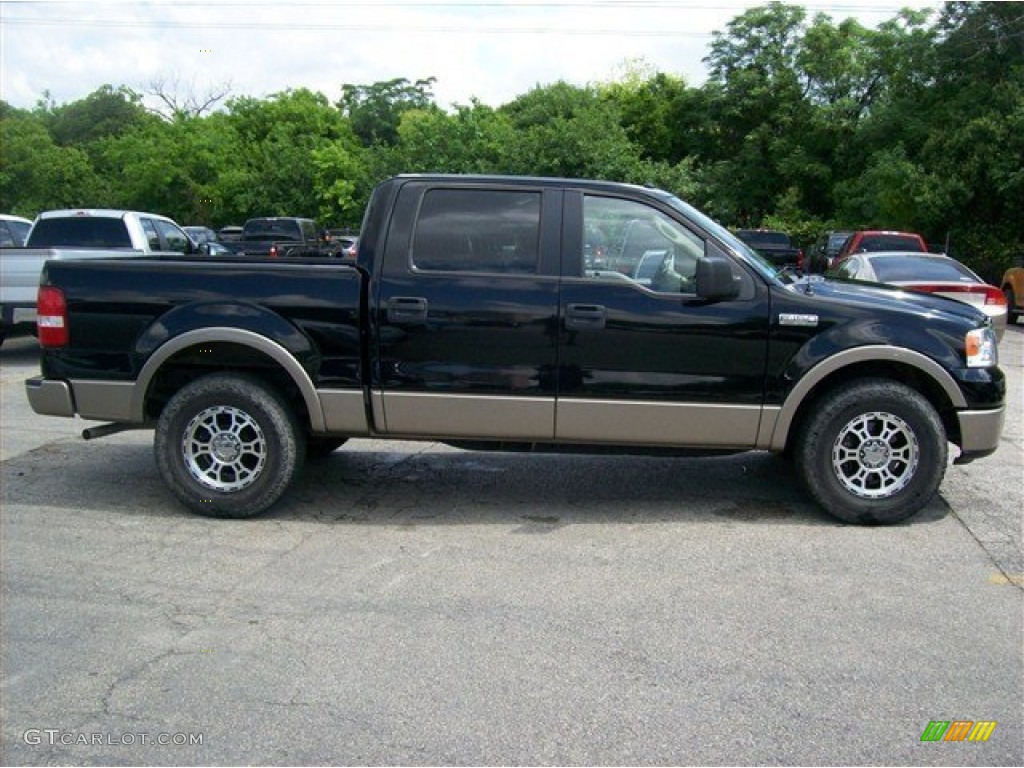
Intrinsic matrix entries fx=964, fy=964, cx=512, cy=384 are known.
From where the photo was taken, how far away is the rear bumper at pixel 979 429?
5703mm

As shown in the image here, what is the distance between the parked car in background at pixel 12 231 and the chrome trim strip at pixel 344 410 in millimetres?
11842

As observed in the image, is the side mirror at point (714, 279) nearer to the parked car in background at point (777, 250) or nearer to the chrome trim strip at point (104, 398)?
the parked car in background at point (777, 250)

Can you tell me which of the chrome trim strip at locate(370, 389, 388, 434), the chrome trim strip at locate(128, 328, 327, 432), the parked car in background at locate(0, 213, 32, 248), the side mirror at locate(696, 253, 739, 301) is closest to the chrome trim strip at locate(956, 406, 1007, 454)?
the side mirror at locate(696, 253, 739, 301)

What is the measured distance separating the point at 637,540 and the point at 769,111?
4296cm

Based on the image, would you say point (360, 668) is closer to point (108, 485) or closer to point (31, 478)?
point (108, 485)

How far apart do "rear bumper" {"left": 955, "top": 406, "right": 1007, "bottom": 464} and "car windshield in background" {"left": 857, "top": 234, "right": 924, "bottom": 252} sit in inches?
554

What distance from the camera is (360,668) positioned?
3971 mm

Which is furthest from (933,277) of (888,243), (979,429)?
(979,429)

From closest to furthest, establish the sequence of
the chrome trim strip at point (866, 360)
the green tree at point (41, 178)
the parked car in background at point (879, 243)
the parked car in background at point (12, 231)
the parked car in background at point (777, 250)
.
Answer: the chrome trim strip at point (866, 360) < the parked car in background at point (777, 250) < the parked car in background at point (12, 231) < the parked car in background at point (879, 243) < the green tree at point (41, 178)

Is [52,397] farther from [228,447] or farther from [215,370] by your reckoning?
[228,447]

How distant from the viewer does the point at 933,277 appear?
1288 centimetres

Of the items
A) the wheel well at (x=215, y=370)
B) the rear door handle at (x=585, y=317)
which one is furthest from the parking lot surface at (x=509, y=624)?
the rear door handle at (x=585, y=317)

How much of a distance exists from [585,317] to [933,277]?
8.95 m

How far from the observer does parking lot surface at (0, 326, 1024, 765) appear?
3.46 metres
